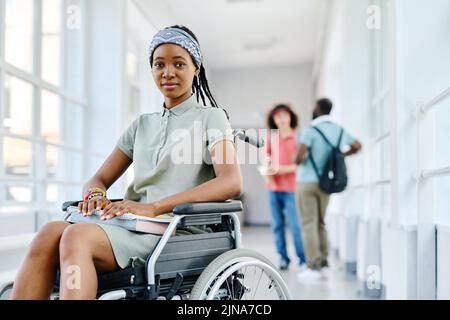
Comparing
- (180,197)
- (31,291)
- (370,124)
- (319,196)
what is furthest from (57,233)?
(370,124)

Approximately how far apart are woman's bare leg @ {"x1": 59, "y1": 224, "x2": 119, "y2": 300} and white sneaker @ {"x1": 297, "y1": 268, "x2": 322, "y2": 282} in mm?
1892

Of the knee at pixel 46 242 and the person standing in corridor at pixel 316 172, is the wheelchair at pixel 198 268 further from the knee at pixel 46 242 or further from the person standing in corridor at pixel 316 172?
the person standing in corridor at pixel 316 172

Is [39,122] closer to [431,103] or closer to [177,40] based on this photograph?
[177,40]

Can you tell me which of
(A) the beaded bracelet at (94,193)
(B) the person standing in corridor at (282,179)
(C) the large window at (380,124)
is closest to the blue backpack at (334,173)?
(C) the large window at (380,124)

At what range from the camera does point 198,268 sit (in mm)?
1059

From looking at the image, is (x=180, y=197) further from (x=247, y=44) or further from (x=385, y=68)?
(x=247, y=44)

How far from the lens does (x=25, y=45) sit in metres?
1.97

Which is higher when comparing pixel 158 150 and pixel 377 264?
pixel 158 150

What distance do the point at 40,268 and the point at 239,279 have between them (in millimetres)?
438

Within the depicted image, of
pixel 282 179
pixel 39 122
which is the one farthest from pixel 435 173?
pixel 282 179

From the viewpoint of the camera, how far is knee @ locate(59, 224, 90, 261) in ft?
2.86

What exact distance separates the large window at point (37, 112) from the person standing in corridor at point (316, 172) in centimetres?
→ 124

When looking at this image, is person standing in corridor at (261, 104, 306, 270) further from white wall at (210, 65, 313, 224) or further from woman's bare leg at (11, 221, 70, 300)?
white wall at (210, 65, 313, 224)

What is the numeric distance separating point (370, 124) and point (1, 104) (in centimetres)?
222
